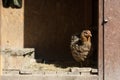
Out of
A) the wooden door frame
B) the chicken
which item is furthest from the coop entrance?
the wooden door frame

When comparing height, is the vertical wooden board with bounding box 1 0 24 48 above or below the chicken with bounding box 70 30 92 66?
above

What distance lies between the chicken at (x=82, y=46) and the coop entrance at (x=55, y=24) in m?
0.81

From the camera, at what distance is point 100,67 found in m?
10.2

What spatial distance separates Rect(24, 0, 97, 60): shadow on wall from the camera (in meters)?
11.4

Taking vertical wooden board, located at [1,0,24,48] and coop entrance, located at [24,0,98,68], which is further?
coop entrance, located at [24,0,98,68]

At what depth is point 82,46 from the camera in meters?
10.4

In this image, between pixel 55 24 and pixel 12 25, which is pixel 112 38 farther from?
pixel 12 25

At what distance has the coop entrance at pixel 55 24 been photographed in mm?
11336

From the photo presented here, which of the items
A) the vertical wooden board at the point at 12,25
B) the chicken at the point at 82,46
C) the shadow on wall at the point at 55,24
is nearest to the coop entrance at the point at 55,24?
the shadow on wall at the point at 55,24

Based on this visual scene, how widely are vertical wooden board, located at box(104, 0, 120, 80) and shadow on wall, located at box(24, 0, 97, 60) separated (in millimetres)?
1156

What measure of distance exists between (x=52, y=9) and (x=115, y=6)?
62.6 inches

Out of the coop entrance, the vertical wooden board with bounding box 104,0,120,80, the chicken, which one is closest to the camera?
the vertical wooden board with bounding box 104,0,120,80

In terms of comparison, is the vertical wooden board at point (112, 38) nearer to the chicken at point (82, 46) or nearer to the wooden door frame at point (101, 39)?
the wooden door frame at point (101, 39)

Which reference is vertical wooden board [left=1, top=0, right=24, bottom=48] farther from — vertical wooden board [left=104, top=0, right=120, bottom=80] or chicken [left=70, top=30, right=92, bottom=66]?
vertical wooden board [left=104, top=0, right=120, bottom=80]
